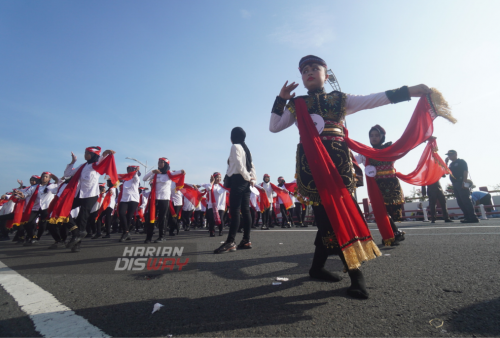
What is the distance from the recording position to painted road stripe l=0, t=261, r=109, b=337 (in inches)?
58.3

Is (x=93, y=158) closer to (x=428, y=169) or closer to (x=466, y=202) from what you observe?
(x=428, y=169)

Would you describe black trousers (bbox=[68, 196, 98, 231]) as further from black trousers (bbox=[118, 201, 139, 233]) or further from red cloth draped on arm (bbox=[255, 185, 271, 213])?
red cloth draped on arm (bbox=[255, 185, 271, 213])

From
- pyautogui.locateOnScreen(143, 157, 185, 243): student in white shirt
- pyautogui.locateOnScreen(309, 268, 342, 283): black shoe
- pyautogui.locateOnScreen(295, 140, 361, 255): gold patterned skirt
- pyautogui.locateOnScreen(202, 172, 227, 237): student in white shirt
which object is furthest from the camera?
pyautogui.locateOnScreen(202, 172, 227, 237): student in white shirt

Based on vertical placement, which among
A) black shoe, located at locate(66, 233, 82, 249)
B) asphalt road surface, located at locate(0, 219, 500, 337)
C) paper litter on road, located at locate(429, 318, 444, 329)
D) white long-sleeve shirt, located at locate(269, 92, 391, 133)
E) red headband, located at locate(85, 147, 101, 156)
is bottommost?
paper litter on road, located at locate(429, 318, 444, 329)

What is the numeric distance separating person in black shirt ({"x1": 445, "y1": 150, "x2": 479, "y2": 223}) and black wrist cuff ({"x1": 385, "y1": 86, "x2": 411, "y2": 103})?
776 cm

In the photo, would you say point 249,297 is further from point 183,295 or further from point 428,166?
point 428,166

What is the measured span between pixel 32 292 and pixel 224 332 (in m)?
2.10

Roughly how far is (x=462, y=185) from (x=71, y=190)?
35.8 feet

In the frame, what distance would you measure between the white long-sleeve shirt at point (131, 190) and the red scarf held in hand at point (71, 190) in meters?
2.36

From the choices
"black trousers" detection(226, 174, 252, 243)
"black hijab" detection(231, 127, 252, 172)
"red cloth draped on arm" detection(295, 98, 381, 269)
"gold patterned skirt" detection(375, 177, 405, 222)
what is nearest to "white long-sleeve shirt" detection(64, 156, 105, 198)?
"black hijab" detection(231, 127, 252, 172)

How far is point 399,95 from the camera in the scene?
7.61ft

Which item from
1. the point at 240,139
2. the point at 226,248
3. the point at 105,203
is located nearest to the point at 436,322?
the point at 226,248

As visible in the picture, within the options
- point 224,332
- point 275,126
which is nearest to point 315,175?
point 275,126

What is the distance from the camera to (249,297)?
6.53 ft
